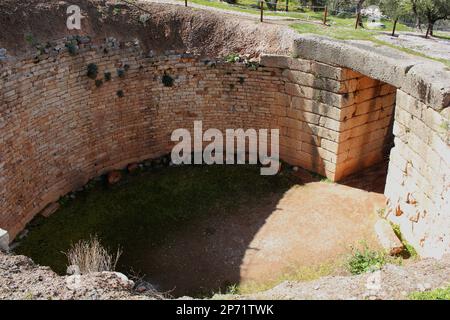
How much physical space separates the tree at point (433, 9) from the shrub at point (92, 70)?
866 cm

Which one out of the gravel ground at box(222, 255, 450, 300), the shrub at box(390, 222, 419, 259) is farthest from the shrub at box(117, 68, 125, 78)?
the shrub at box(390, 222, 419, 259)

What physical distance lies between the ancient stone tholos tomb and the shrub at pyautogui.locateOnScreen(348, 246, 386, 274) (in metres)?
0.90

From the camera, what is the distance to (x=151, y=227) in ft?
35.0

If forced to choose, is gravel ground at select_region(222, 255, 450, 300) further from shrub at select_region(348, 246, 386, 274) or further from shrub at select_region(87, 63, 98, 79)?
shrub at select_region(87, 63, 98, 79)

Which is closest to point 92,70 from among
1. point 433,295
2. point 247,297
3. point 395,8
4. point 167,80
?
point 167,80

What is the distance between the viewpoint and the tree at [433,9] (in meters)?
13.0

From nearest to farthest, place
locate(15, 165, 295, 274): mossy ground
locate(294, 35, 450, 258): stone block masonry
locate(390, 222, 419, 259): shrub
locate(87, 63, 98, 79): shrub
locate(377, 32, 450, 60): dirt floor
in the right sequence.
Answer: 1. locate(294, 35, 450, 258): stone block masonry
2. locate(390, 222, 419, 259): shrub
3. locate(15, 165, 295, 274): mossy ground
4. locate(377, 32, 450, 60): dirt floor
5. locate(87, 63, 98, 79): shrub

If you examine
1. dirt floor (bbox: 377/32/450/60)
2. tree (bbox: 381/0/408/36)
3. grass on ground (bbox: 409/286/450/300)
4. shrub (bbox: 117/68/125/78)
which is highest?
tree (bbox: 381/0/408/36)

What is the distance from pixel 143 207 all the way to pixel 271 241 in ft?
10.2

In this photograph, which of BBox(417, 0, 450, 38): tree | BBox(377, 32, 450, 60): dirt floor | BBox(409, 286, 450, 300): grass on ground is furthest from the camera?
BBox(417, 0, 450, 38): tree

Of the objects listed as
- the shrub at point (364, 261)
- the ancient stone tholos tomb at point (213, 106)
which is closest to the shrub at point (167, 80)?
the ancient stone tholos tomb at point (213, 106)

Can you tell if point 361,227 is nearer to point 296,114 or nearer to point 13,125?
point 296,114

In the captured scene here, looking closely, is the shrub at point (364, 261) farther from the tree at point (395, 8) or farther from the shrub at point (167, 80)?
the tree at point (395, 8)

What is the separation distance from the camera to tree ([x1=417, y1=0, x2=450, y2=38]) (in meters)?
13.0
